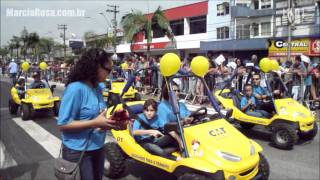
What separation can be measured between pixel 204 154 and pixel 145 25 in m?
16.8

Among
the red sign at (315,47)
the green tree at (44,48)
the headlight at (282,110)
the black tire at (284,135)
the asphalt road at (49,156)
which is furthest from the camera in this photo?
the green tree at (44,48)

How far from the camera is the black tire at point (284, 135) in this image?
6.03m

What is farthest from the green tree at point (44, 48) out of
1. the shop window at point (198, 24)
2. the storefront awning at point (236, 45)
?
the storefront awning at point (236, 45)

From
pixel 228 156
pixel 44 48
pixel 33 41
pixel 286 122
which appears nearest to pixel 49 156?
pixel 228 156

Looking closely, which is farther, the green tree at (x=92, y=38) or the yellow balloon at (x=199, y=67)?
the green tree at (x=92, y=38)

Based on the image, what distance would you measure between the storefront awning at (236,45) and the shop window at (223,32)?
2043mm

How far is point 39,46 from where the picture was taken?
185 feet

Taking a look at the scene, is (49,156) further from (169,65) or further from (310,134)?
(310,134)

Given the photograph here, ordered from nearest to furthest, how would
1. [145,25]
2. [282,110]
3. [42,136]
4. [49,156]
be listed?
1. [49,156]
2. [282,110]
3. [42,136]
4. [145,25]

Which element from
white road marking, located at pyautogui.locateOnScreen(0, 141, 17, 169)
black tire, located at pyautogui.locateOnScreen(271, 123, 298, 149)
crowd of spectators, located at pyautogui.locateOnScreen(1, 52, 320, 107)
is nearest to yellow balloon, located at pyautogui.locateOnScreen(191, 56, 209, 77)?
black tire, located at pyautogui.locateOnScreen(271, 123, 298, 149)

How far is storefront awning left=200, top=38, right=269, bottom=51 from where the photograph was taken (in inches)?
1096

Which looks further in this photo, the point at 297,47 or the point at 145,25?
the point at 297,47

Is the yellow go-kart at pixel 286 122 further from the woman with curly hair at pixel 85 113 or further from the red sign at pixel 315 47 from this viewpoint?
the red sign at pixel 315 47

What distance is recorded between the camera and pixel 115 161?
15.2ft
